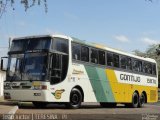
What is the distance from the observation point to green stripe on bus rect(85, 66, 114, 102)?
24386mm

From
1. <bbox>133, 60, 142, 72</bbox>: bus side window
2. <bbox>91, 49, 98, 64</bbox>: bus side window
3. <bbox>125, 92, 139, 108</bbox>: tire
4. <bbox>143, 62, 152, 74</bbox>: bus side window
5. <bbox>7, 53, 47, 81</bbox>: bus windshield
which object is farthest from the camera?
<bbox>143, 62, 152, 74</bbox>: bus side window

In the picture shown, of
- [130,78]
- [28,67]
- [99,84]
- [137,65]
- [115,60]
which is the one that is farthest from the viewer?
[137,65]

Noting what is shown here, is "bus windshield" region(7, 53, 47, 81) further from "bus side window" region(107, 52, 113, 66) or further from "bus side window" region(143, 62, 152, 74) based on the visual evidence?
"bus side window" region(143, 62, 152, 74)

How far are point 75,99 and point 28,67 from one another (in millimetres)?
2911

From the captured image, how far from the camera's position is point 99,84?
2534 cm

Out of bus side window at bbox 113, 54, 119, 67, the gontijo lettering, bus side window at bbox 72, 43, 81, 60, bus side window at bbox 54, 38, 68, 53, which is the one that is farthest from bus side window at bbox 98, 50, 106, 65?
bus side window at bbox 54, 38, 68, 53

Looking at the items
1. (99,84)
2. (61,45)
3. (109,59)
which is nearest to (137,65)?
(109,59)

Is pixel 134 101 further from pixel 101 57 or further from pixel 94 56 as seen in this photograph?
pixel 94 56

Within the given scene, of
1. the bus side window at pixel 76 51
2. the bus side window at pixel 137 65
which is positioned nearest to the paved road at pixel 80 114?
the bus side window at pixel 76 51

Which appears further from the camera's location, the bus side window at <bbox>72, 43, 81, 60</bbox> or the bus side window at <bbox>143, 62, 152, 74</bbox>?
the bus side window at <bbox>143, 62, 152, 74</bbox>

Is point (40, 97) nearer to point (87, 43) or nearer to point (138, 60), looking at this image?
point (87, 43)

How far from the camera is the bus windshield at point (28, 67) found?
21.0 metres

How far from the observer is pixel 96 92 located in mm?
24969

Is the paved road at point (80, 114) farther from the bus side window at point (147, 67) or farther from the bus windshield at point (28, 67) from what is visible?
the bus side window at point (147, 67)
